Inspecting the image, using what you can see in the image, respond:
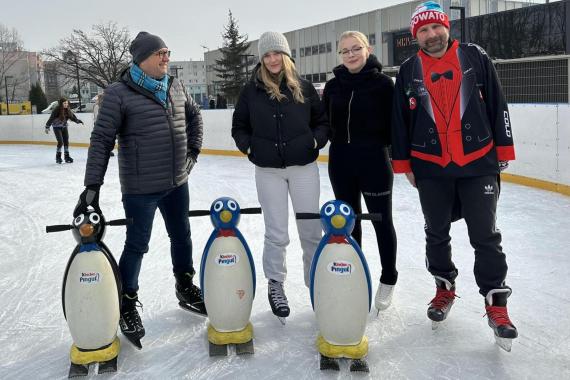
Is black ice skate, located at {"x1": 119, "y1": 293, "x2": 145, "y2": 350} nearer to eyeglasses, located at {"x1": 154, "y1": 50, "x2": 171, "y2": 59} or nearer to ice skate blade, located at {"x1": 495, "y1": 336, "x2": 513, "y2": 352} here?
eyeglasses, located at {"x1": 154, "y1": 50, "x2": 171, "y2": 59}

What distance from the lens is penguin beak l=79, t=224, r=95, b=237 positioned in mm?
2330

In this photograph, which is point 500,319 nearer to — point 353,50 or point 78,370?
point 353,50

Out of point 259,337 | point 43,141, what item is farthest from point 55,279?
point 43,141

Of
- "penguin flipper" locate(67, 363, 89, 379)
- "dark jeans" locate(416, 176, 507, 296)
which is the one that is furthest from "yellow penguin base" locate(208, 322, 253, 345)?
"dark jeans" locate(416, 176, 507, 296)

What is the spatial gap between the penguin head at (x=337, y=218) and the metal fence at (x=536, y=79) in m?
13.9

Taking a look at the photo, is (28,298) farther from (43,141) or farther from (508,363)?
(43,141)

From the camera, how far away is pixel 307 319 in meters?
2.97

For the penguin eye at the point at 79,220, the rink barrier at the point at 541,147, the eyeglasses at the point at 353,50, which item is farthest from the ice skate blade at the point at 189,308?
the rink barrier at the point at 541,147

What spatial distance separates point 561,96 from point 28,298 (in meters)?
14.2

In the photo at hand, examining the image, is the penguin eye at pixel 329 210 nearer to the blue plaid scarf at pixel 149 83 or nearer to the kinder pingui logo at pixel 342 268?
the kinder pingui logo at pixel 342 268

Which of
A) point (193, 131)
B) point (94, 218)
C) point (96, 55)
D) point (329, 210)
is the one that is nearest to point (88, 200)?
point (94, 218)

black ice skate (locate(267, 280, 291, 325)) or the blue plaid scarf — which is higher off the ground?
the blue plaid scarf

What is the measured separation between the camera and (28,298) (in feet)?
11.2

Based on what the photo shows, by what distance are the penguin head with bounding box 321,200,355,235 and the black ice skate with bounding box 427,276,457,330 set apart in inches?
28.6
